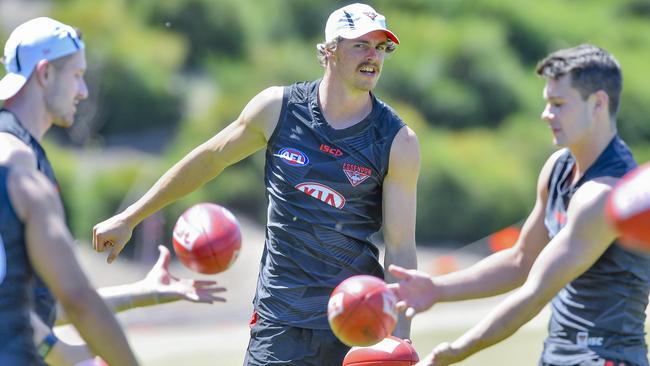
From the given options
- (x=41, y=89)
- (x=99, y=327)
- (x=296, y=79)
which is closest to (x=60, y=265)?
(x=99, y=327)

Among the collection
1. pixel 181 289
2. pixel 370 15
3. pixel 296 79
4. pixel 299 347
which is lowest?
pixel 299 347

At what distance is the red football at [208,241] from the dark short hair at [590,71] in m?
2.43

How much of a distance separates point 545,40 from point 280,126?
66.2 feet

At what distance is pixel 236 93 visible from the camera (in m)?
21.3

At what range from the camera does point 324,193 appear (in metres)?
6.87

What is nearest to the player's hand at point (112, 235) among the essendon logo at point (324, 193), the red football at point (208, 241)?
the red football at point (208, 241)

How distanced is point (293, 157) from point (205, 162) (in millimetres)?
684

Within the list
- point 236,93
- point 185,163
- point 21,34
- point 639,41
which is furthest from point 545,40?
point 21,34

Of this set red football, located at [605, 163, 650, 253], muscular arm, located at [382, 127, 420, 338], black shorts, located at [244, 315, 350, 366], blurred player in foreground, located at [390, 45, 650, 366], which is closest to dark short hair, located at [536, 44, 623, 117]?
blurred player in foreground, located at [390, 45, 650, 366]

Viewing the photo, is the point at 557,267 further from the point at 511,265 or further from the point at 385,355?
the point at 385,355

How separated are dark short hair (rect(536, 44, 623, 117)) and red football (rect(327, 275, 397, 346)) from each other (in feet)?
4.48

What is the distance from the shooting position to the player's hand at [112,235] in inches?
283

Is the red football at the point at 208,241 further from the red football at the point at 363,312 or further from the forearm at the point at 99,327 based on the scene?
the forearm at the point at 99,327

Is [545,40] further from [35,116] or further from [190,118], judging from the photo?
[35,116]
